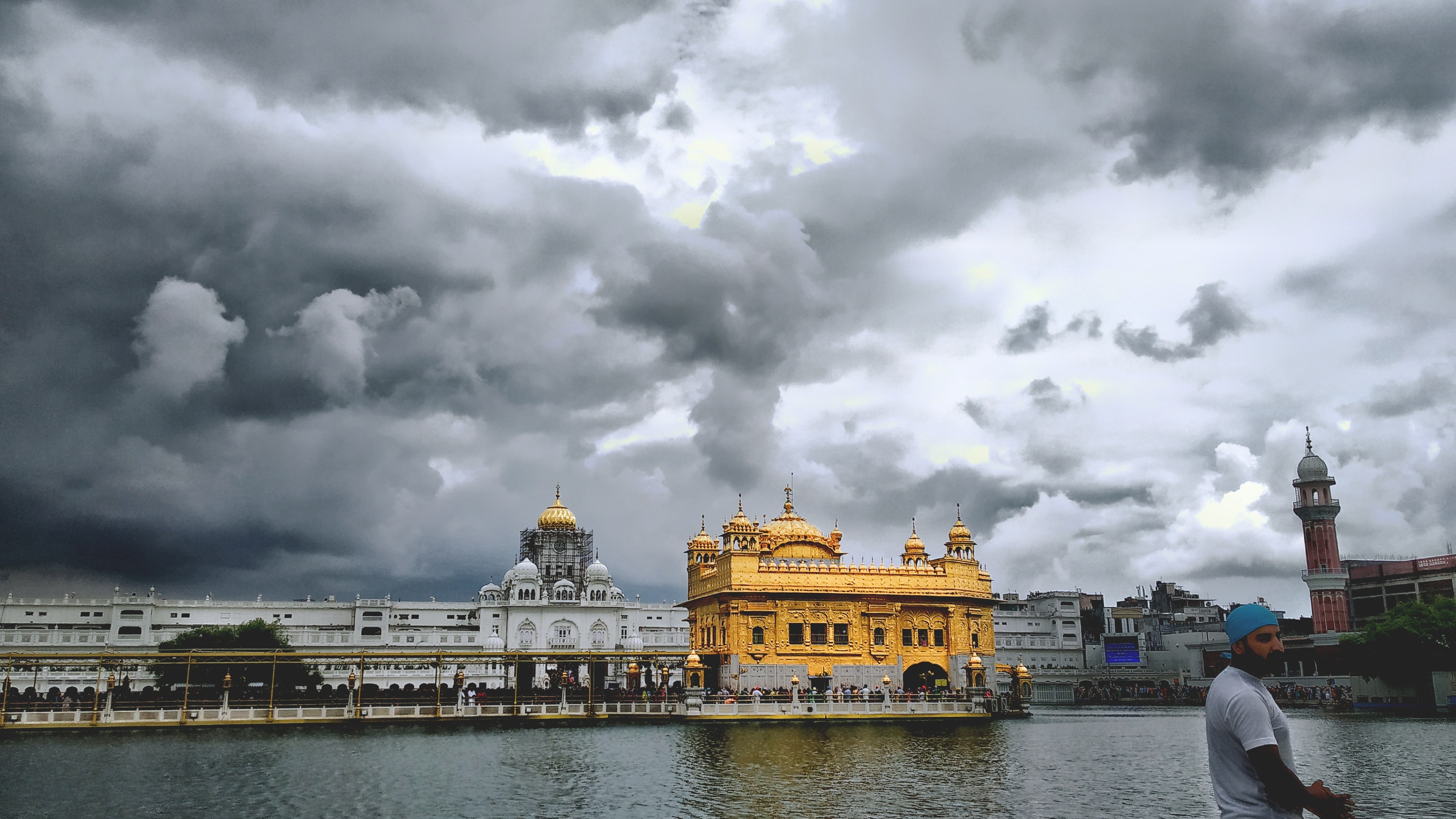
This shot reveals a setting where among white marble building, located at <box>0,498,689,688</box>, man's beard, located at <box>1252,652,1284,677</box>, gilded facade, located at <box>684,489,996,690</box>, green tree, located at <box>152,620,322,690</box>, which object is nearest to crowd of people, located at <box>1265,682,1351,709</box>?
gilded facade, located at <box>684,489,996,690</box>

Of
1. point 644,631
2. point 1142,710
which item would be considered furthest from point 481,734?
point 644,631

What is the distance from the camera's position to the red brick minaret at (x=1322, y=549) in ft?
308

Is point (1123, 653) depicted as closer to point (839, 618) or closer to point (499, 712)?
point (839, 618)

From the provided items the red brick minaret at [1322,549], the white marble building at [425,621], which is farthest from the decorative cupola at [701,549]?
the red brick minaret at [1322,549]

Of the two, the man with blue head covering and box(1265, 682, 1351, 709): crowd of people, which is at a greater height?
the man with blue head covering

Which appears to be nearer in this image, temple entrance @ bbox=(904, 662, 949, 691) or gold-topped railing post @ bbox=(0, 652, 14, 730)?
gold-topped railing post @ bbox=(0, 652, 14, 730)

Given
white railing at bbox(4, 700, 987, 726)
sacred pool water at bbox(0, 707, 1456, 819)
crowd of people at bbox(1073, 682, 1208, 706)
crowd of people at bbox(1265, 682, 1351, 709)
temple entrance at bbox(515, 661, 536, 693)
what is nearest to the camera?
sacred pool water at bbox(0, 707, 1456, 819)

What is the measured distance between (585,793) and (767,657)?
111 ft

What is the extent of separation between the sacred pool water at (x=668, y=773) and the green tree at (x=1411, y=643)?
2174 centimetres

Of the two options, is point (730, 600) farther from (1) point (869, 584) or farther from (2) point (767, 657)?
(1) point (869, 584)

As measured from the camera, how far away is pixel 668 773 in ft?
97.0

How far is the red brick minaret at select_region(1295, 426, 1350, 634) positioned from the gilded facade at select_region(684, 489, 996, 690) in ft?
156

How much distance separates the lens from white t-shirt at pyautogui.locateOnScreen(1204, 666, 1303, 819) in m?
7.21

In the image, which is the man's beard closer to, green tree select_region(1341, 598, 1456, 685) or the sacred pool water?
the sacred pool water
